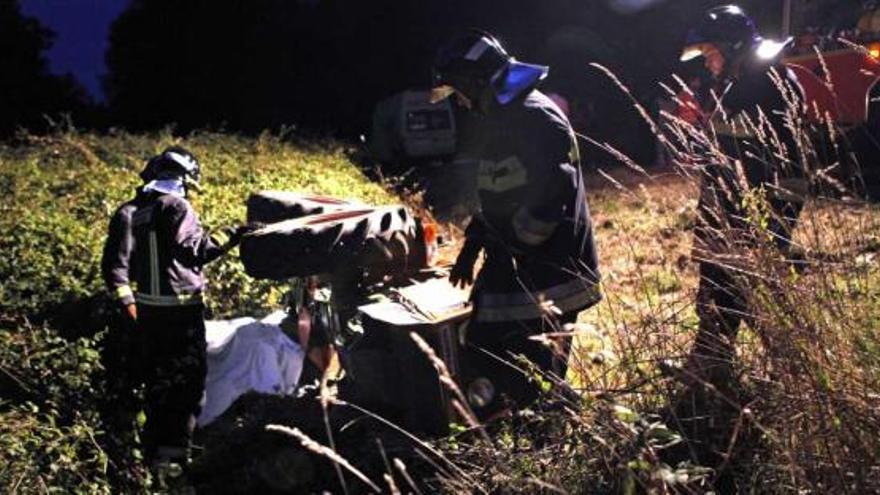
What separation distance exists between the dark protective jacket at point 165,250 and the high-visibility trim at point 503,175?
5.17 ft

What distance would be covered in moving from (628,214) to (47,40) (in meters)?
13.7

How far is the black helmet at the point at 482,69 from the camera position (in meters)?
3.75

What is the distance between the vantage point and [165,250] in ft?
15.2

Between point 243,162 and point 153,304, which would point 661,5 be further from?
point 153,304

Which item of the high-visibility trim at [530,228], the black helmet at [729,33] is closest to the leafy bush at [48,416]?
the high-visibility trim at [530,228]

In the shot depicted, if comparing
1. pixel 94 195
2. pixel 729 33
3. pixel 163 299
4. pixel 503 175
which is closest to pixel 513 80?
pixel 503 175

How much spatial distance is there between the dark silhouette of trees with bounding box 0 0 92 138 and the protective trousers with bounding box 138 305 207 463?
43.9 ft

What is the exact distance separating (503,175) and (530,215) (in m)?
0.24

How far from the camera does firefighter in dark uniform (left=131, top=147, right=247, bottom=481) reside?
4.61 metres

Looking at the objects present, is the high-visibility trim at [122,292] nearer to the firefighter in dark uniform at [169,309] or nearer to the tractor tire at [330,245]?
the firefighter in dark uniform at [169,309]

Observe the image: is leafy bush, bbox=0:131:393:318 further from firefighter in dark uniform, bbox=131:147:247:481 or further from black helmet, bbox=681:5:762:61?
black helmet, bbox=681:5:762:61

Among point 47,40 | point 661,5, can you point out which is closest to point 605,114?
point 661,5

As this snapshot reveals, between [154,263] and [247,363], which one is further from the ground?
[154,263]

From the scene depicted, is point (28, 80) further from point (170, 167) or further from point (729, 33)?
point (729, 33)
